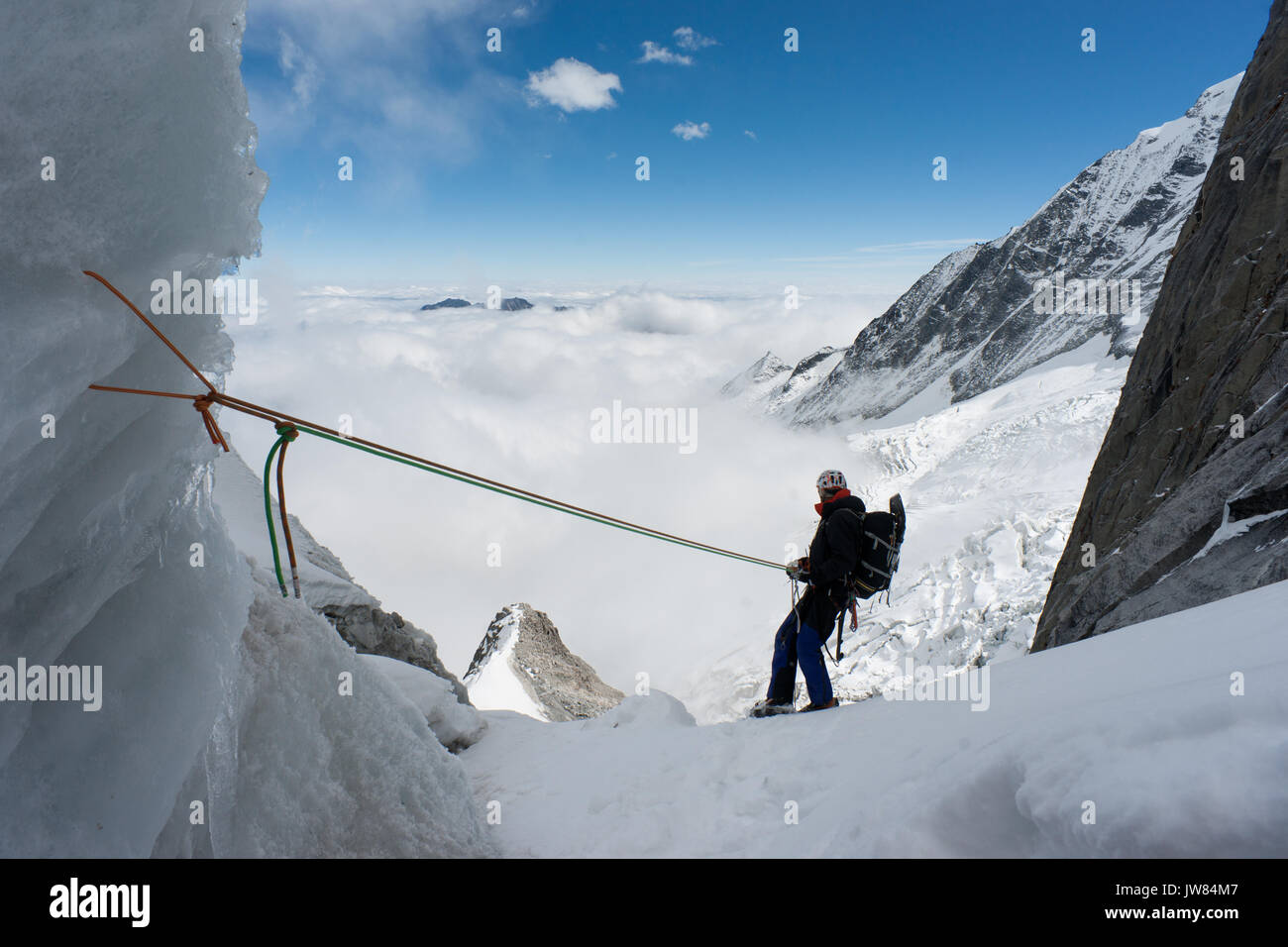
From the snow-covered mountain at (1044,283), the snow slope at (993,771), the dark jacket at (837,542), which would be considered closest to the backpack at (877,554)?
the dark jacket at (837,542)

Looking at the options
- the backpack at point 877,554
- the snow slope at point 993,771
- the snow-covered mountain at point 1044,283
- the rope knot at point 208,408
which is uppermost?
the snow-covered mountain at point 1044,283

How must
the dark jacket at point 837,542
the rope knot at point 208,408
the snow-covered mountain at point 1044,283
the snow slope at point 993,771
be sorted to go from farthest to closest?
1. the snow-covered mountain at point 1044,283
2. the dark jacket at point 837,542
3. the rope knot at point 208,408
4. the snow slope at point 993,771

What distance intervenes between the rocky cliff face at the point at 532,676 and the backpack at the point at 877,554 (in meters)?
8.64

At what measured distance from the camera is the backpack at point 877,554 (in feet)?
20.9

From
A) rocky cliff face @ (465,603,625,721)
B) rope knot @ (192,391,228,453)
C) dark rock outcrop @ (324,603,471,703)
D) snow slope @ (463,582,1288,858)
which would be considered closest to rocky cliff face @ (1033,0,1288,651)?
snow slope @ (463,582,1288,858)

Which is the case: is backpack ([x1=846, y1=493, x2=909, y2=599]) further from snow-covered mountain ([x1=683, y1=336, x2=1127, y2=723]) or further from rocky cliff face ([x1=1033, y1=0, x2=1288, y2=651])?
rocky cliff face ([x1=1033, y1=0, x2=1288, y2=651])

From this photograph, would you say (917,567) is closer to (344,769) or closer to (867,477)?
(344,769)

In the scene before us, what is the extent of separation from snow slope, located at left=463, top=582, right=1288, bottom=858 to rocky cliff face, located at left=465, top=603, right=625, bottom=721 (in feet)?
24.8

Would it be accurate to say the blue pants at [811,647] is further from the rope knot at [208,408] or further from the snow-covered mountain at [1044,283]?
the snow-covered mountain at [1044,283]

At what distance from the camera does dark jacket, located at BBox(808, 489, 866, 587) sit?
6.34 meters

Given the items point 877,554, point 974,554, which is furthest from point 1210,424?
point 974,554

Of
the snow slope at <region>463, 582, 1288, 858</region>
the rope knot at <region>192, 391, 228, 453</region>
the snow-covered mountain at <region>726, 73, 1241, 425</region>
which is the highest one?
the snow-covered mountain at <region>726, 73, 1241, 425</region>

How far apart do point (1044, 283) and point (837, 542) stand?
5676 inches

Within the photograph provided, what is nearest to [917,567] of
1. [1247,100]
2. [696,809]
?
[1247,100]
